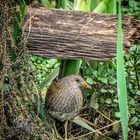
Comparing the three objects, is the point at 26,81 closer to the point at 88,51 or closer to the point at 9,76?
the point at 9,76

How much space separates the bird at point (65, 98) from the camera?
11.1 feet

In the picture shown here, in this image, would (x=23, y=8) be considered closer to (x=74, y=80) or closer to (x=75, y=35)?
(x=75, y=35)

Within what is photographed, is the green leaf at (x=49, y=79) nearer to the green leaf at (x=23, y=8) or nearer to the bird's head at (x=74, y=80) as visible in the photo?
the bird's head at (x=74, y=80)

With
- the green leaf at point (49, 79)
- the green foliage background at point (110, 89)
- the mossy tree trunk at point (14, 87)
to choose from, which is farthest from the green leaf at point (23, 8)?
the green leaf at point (49, 79)

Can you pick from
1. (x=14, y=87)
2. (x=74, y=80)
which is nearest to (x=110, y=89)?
(x=74, y=80)

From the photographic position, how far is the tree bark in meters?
3.26

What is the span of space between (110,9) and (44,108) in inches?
41.7

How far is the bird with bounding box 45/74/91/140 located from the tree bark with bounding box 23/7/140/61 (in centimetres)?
24

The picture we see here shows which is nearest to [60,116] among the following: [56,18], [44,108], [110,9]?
[44,108]

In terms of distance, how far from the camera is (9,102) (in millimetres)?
3137

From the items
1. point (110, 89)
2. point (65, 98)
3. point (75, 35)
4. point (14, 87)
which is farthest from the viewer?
point (110, 89)

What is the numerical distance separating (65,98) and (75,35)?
44cm

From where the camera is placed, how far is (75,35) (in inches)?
130

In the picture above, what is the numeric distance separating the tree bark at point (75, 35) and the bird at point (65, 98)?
245 millimetres
